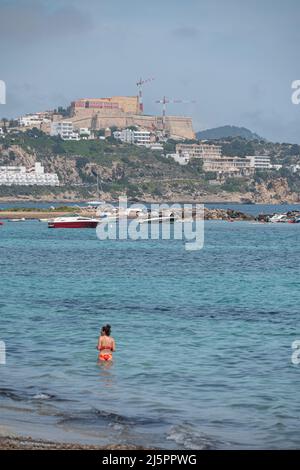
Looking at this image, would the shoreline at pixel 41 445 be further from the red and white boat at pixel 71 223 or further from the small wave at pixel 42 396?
the red and white boat at pixel 71 223

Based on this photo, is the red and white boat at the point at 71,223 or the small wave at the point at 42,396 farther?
the red and white boat at the point at 71,223

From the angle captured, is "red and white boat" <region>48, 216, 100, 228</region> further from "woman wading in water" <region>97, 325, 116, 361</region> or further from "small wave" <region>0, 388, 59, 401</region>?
"small wave" <region>0, 388, 59, 401</region>

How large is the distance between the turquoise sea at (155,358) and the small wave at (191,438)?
0.09ft

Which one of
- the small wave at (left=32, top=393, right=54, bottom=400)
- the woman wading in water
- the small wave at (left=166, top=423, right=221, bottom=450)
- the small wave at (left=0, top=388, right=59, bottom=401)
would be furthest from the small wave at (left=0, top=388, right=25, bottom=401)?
the woman wading in water

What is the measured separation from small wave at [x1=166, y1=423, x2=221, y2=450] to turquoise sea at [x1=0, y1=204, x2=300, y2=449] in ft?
0.09

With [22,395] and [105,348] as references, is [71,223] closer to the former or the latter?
[105,348]

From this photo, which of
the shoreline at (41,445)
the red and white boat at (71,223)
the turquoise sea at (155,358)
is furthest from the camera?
the red and white boat at (71,223)

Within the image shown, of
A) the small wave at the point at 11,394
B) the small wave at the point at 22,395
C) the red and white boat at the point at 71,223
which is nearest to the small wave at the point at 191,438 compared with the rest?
the small wave at the point at 22,395

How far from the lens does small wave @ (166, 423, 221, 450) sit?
21500mm

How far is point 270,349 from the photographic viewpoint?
34.0 metres

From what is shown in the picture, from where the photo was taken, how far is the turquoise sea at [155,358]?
2347 cm

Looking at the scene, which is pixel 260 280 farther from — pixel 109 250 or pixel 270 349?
pixel 109 250

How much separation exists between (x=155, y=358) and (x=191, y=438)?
10.4 meters
